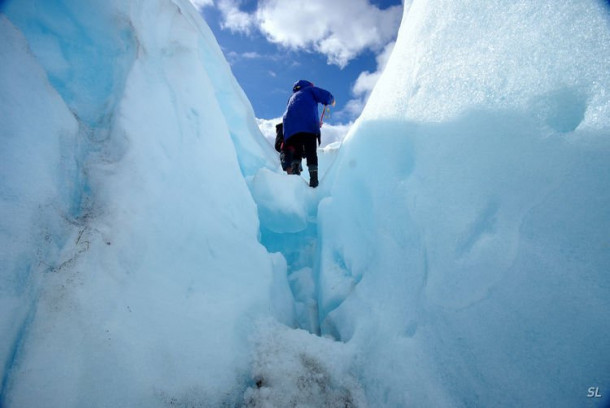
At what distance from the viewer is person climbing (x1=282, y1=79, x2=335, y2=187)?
411cm

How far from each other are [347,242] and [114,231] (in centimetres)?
158

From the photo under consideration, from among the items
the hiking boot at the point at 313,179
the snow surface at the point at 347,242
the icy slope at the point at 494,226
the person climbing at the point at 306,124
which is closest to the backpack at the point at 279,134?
the person climbing at the point at 306,124

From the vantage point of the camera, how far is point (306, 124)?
411 cm

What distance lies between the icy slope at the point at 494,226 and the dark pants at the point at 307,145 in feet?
7.06

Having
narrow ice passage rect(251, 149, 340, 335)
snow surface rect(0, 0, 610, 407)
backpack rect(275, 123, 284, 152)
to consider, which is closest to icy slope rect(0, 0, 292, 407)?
snow surface rect(0, 0, 610, 407)

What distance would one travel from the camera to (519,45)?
1.46m

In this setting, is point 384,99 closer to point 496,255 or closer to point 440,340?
point 496,255

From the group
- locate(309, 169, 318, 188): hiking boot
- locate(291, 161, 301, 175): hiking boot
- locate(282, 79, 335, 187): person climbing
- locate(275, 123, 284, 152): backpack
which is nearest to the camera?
locate(309, 169, 318, 188): hiking boot

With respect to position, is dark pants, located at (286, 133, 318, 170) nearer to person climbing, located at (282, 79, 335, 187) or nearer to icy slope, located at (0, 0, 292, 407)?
person climbing, located at (282, 79, 335, 187)

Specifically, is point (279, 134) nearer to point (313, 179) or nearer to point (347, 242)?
point (313, 179)

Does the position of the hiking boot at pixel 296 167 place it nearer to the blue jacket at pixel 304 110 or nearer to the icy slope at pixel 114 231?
the blue jacket at pixel 304 110

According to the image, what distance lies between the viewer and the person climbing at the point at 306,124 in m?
4.11

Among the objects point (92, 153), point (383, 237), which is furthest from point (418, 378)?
point (92, 153)

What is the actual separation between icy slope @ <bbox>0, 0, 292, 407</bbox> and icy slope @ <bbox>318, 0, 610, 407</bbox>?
0.83 meters
